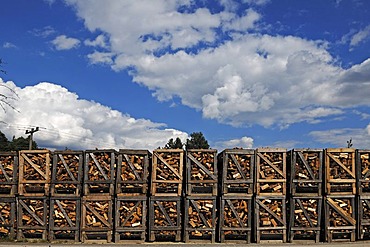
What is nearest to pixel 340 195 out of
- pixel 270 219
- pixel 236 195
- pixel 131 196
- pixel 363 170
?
pixel 363 170

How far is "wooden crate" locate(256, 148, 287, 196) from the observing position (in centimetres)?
1426

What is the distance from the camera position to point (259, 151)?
14.4 metres

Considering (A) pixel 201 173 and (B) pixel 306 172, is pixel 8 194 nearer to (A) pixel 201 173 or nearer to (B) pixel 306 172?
(A) pixel 201 173

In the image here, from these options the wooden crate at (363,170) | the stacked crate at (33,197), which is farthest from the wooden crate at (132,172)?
the wooden crate at (363,170)

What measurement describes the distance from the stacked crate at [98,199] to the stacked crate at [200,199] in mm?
2438

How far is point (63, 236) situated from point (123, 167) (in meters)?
2.91

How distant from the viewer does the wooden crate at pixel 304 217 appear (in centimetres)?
1410

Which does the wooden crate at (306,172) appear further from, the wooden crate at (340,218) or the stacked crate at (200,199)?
the stacked crate at (200,199)

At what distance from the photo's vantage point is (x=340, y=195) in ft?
46.6

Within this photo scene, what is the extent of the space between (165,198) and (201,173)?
1391 millimetres

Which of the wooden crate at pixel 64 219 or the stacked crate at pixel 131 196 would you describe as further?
the wooden crate at pixel 64 219

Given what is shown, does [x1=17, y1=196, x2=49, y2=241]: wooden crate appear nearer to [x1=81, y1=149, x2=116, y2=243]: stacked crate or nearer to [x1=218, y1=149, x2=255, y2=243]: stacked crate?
[x1=81, y1=149, x2=116, y2=243]: stacked crate

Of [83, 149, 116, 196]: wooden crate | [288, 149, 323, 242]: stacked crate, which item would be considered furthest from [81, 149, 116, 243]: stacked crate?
[288, 149, 323, 242]: stacked crate

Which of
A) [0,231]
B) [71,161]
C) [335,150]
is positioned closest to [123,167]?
[71,161]
